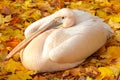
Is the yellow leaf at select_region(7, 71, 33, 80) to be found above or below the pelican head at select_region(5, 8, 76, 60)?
below

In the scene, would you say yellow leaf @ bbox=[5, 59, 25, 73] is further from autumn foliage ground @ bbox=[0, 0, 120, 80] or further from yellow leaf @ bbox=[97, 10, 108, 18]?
yellow leaf @ bbox=[97, 10, 108, 18]

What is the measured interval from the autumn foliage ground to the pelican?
0.06m

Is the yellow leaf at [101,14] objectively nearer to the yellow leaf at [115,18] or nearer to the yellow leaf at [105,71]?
the yellow leaf at [115,18]

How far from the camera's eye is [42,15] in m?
3.31

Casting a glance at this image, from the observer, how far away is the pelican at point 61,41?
2.42m

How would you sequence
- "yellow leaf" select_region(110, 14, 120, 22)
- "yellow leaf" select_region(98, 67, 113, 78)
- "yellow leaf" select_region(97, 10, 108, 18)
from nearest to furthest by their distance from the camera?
1. "yellow leaf" select_region(98, 67, 113, 78)
2. "yellow leaf" select_region(110, 14, 120, 22)
3. "yellow leaf" select_region(97, 10, 108, 18)

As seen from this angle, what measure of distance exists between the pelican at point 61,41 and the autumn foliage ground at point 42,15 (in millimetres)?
65

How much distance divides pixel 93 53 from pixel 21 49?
21.8 inches

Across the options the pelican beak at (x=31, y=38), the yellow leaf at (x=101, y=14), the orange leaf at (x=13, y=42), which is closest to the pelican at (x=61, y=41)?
the pelican beak at (x=31, y=38)

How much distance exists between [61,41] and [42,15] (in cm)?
91

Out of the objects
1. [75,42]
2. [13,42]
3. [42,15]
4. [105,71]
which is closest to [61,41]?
[75,42]

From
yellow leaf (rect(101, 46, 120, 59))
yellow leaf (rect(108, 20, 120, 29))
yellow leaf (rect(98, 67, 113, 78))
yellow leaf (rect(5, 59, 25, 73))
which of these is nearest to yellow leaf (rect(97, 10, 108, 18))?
yellow leaf (rect(108, 20, 120, 29))

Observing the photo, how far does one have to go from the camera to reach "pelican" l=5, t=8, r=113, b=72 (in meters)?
2.42

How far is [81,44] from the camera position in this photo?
2451 millimetres
